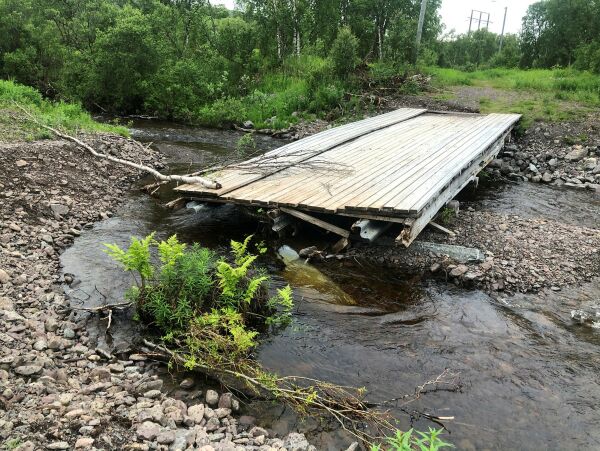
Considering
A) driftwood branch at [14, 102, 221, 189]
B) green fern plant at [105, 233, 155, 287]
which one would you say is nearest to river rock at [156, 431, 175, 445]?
green fern plant at [105, 233, 155, 287]

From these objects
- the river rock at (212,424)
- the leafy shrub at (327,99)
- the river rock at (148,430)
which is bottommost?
the river rock at (212,424)

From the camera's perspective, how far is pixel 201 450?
11.5 ft

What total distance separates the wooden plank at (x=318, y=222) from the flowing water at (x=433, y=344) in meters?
0.50

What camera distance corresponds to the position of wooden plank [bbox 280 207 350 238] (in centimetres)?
723

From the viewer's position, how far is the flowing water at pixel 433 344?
423 cm

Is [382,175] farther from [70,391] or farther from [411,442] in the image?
[70,391]

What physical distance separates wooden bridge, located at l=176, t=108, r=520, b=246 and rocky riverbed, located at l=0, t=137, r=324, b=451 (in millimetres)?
2748

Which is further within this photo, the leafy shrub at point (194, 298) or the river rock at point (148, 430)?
the leafy shrub at point (194, 298)

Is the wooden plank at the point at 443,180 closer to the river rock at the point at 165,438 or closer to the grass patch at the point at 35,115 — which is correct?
the river rock at the point at 165,438

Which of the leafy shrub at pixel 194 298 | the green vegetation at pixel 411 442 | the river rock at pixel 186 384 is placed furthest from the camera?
the leafy shrub at pixel 194 298

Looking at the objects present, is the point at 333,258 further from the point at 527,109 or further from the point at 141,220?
the point at 527,109

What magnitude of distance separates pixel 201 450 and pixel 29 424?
1.26 m

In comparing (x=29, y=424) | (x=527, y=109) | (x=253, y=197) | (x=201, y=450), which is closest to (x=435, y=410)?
(x=201, y=450)

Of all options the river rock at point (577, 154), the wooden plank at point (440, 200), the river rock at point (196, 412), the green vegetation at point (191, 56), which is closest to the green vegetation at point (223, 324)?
the river rock at point (196, 412)
